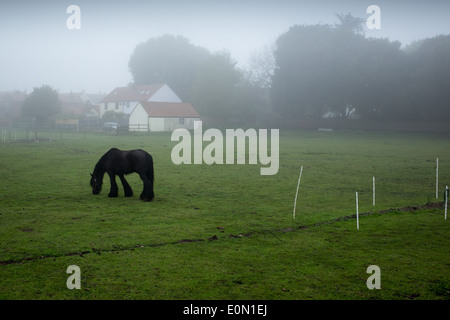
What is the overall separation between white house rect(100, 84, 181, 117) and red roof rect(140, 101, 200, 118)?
9.55 metres

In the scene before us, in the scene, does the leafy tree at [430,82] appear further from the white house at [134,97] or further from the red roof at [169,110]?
the white house at [134,97]

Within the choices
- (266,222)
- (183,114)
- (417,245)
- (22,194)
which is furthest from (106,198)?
(183,114)

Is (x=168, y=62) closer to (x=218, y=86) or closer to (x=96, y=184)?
(x=218, y=86)

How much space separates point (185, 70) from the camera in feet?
295

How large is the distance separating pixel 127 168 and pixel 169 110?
5412 cm

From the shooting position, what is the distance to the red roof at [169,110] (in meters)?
63.7

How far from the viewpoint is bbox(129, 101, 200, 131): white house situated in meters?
62.8

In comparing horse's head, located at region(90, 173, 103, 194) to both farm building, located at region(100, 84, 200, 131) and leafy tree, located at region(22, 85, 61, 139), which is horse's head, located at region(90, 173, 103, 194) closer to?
farm building, located at region(100, 84, 200, 131)

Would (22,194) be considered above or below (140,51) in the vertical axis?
below

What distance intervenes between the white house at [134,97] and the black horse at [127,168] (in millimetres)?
63634

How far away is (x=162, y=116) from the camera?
63.6 metres
